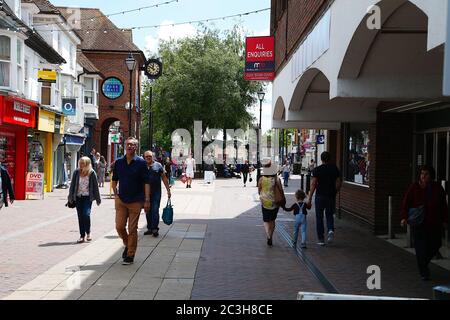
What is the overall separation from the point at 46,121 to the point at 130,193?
17.5m

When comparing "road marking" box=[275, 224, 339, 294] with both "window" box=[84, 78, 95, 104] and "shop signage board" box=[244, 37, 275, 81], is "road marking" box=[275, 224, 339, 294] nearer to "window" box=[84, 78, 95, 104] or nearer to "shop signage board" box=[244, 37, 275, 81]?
"shop signage board" box=[244, 37, 275, 81]

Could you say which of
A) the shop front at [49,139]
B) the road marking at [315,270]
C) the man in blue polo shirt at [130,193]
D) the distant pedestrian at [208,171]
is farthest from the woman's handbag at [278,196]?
the distant pedestrian at [208,171]

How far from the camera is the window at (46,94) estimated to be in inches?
1051

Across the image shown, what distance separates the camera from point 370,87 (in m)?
9.76

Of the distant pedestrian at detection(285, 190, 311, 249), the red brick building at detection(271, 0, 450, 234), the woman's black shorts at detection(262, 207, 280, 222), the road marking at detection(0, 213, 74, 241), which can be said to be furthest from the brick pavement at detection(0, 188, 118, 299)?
the red brick building at detection(271, 0, 450, 234)

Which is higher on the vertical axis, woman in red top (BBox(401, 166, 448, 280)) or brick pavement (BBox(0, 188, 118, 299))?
woman in red top (BBox(401, 166, 448, 280))

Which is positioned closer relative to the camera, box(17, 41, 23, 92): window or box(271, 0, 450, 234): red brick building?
box(271, 0, 450, 234): red brick building

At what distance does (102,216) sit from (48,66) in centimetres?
1180

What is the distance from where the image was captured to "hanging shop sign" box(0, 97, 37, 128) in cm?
2020

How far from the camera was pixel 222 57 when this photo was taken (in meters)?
46.8

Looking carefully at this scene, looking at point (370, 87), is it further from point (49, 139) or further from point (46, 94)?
point (49, 139)

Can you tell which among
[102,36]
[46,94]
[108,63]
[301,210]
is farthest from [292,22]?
[102,36]

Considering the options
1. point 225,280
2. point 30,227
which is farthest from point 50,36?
point 225,280
